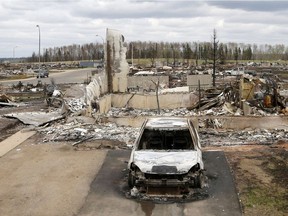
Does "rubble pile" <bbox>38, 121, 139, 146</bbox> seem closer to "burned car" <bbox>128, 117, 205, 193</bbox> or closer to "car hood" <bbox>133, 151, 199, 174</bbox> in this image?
"burned car" <bbox>128, 117, 205, 193</bbox>

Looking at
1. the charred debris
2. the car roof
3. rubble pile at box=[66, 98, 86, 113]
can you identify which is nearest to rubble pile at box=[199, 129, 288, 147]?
the charred debris

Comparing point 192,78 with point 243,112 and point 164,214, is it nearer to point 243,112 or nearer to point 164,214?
point 243,112

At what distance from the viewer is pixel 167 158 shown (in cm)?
1015

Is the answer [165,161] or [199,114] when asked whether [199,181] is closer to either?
[165,161]

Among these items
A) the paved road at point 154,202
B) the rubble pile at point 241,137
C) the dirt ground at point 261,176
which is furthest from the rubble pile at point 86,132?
the paved road at point 154,202

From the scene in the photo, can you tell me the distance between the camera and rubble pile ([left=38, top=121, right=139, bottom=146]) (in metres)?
16.2

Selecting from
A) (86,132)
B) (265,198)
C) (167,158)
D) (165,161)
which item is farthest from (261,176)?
(86,132)

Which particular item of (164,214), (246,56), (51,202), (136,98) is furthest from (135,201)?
(246,56)

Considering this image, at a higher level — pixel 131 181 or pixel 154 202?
pixel 131 181

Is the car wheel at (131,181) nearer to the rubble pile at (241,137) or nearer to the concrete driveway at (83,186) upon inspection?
the concrete driveway at (83,186)

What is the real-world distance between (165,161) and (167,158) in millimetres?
173

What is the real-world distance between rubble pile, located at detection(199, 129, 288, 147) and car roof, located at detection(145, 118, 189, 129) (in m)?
3.66

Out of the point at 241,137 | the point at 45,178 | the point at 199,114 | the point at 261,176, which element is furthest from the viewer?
the point at 199,114

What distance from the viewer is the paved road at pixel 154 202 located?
8884 mm
